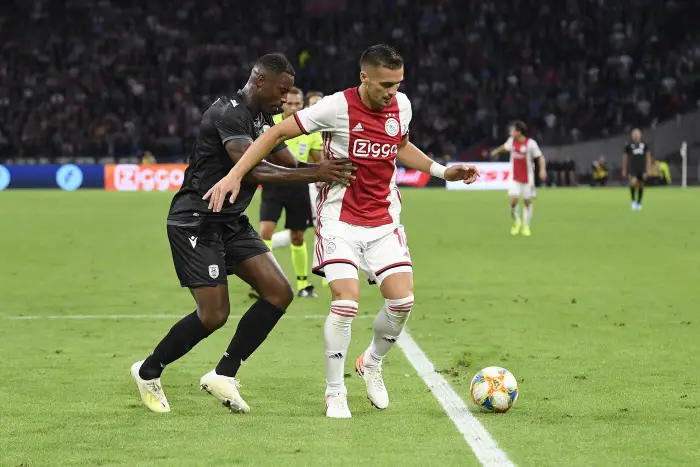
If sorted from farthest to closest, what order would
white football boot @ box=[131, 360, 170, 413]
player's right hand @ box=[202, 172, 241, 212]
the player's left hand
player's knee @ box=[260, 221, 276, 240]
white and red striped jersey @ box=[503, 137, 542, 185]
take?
white and red striped jersey @ box=[503, 137, 542, 185] → player's knee @ box=[260, 221, 276, 240] → the player's left hand → white football boot @ box=[131, 360, 170, 413] → player's right hand @ box=[202, 172, 241, 212]

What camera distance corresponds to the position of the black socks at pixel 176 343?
22.6ft

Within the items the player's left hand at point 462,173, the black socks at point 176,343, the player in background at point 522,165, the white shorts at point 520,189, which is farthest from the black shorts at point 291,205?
the white shorts at point 520,189

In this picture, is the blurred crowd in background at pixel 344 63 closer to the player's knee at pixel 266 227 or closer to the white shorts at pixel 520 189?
the white shorts at pixel 520 189

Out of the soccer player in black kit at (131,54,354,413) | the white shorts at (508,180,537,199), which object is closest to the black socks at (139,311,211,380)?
the soccer player in black kit at (131,54,354,413)

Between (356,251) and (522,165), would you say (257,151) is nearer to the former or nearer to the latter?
(356,251)

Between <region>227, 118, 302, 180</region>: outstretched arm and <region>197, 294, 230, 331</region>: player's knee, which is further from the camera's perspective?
<region>197, 294, 230, 331</region>: player's knee

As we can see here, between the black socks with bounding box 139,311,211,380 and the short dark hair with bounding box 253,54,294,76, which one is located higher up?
the short dark hair with bounding box 253,54,294,76

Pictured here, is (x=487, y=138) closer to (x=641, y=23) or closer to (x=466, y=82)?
(x=466, y=82)

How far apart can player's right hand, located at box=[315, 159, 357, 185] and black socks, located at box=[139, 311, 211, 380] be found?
1139 mm

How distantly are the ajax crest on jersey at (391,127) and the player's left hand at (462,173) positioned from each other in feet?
1.50

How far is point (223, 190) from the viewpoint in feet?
21.1

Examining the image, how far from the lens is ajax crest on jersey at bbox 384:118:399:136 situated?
684cm

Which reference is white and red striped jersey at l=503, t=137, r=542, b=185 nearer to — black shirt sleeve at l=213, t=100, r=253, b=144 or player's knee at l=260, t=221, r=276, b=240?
player's knee at l=260, t=221, r=276, b=240

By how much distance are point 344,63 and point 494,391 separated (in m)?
43.0
